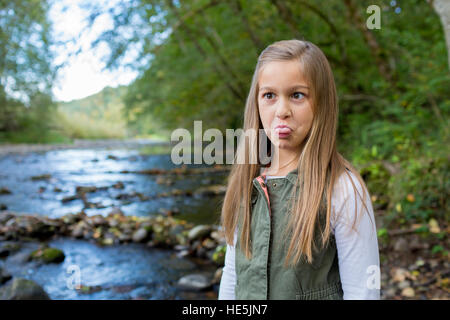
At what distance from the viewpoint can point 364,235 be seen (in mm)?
915

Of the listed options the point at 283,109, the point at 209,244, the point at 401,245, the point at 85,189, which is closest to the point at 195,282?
the point at 209,244

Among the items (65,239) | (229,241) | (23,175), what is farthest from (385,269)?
(23,175)

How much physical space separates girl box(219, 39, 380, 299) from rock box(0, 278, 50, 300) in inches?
91.9

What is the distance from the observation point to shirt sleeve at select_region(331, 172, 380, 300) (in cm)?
91

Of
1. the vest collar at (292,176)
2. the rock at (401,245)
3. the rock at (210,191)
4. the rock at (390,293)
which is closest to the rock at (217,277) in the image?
the rock at (390,293)

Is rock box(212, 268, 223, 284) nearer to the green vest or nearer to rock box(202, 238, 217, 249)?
rock box(202, 238, 217, 249)

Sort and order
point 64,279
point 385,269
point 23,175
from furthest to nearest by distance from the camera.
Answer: point 23,175 → point 64,279 → point 385,269

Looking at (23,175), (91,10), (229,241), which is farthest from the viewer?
(23,175)

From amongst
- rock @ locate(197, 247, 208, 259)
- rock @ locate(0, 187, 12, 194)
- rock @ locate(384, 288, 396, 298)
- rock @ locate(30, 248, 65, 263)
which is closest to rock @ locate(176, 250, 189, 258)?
rock @ locate(197, 247, 208, 259)

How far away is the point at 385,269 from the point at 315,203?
252cm

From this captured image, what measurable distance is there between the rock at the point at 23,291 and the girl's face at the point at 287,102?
2619 millimetres

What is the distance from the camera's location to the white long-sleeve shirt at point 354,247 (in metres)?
0.91
